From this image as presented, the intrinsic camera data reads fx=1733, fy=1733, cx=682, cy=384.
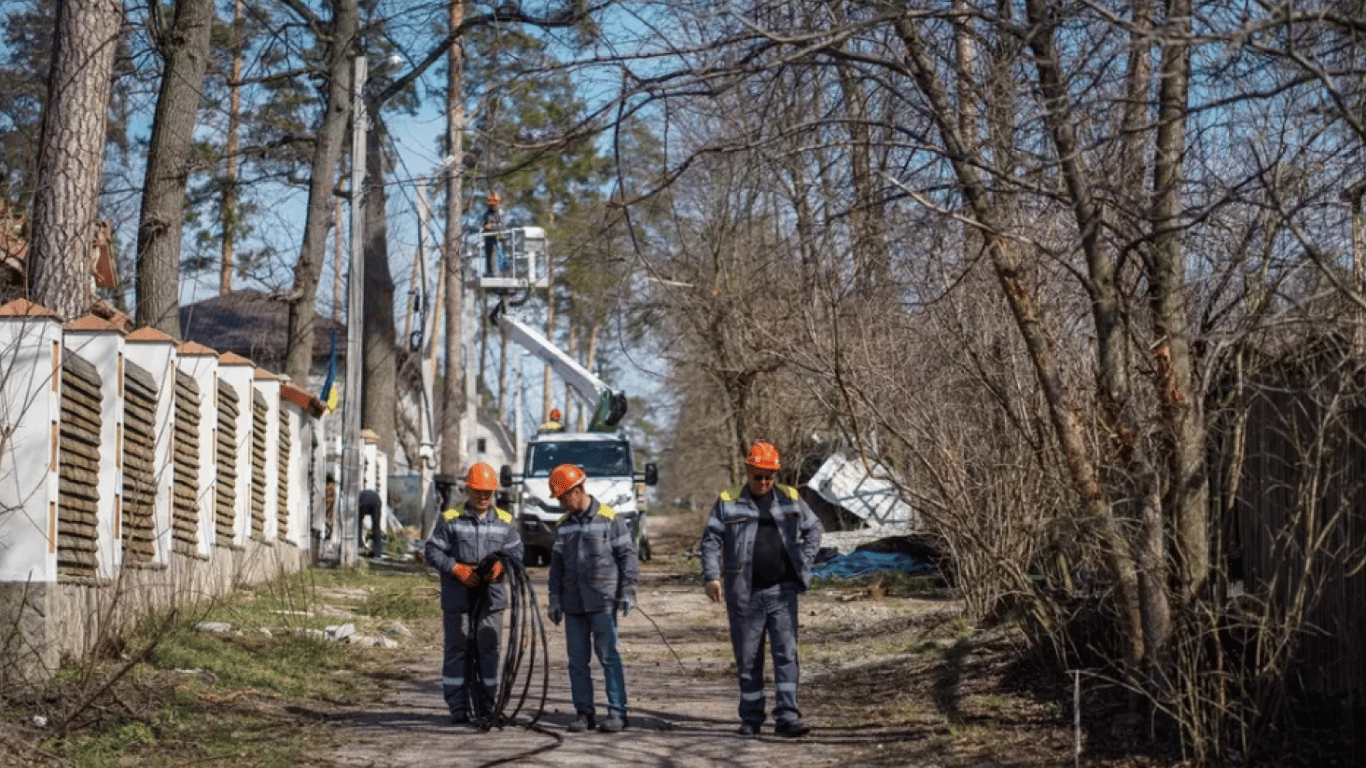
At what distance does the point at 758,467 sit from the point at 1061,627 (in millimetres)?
2127

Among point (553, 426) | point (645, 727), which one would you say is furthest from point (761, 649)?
point (553, 426)

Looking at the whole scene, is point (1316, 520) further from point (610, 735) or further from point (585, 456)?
point (585, 456)

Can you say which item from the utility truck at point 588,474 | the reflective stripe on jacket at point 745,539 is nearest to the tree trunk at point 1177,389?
the reflective stripe on jacket at point 745,539

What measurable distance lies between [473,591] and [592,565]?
3.22ft

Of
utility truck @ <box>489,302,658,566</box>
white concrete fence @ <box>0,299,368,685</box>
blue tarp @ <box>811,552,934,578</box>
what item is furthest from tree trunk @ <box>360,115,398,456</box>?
white concrete fence @ <box>0,299,368,685</box>

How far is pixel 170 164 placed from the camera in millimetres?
19141

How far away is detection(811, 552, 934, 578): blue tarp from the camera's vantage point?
23.9 meters

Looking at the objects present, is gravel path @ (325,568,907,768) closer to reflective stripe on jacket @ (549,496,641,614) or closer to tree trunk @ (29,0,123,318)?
reflective stripe on jacket @ (549,496,641,614)

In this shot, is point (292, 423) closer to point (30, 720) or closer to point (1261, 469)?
point (30, 720)

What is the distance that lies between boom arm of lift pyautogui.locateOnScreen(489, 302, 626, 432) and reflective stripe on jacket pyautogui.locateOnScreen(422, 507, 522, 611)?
21.3m

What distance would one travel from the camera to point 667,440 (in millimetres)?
73562

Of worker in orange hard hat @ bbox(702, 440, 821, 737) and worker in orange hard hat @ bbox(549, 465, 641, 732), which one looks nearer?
worker in orange hard hat @ bbox(702, 440, 821, 737)

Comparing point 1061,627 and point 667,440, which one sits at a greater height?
point 667,440

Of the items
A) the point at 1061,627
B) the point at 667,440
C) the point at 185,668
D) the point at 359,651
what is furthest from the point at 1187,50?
the point at 667,440
